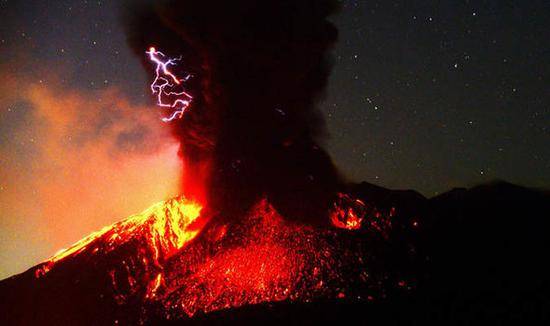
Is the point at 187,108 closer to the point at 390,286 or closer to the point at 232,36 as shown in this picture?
the point at 232,36

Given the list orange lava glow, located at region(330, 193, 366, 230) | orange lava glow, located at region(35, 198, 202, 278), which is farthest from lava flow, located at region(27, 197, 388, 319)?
orange lava glow, located at region(330, 193, 366, 230)

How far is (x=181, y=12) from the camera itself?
59.5 ft

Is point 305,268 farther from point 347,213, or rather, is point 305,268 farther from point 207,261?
point 347,213

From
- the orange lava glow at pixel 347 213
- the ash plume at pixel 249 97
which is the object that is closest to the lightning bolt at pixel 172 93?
the ash plume at pixel 249 97

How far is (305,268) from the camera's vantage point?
14.5 metres

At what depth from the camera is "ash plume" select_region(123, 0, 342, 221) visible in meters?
18.1

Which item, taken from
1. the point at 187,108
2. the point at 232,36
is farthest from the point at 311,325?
the point at 232,36

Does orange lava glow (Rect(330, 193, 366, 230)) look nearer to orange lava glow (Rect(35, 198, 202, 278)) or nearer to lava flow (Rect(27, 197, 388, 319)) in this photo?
lava flow (Rect(27, 197, 388, 319))

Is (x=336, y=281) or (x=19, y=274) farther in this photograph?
(x=19, y=274)

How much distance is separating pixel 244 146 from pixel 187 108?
8.02 ft

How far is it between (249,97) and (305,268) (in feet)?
22.6

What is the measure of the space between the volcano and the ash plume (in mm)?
1015

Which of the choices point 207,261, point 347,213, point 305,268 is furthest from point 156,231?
point 347,213

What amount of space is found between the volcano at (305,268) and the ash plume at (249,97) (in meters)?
1.02
